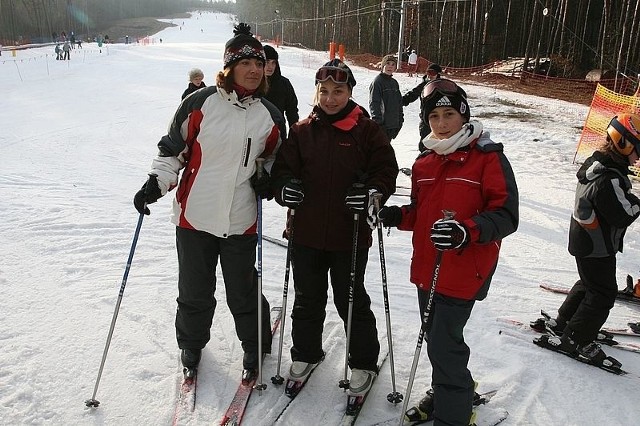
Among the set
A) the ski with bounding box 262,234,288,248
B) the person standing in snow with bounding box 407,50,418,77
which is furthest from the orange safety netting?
the person standing in snow with bounding box 407,50,418,77

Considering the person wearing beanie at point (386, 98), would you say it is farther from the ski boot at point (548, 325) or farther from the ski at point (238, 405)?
the ski at point (238, 405)

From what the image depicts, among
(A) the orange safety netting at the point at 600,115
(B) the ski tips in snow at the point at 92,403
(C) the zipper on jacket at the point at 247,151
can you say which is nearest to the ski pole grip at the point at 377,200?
(C) the zipper on jacket at the point at 247,151

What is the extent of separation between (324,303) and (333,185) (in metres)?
0.77

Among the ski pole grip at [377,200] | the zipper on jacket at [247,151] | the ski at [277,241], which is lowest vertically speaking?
the ski at [277,241]

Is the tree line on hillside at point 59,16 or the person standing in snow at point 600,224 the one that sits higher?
the tree line on hillside at point 59,16

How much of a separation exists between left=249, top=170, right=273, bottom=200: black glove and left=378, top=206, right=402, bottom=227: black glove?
67 centimetres

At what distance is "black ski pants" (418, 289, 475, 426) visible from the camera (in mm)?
2365

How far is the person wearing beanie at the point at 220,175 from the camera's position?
2.72 m

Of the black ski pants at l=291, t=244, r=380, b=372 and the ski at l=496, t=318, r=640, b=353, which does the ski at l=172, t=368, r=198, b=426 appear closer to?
Result: the black ski pants at l=291, t=244, r=380, b=372

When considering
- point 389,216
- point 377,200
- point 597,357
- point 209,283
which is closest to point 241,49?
point 377,200

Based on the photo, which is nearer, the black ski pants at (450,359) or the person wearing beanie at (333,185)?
the black ski pants at (450,359)

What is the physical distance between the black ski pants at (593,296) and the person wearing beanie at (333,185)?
1522mm

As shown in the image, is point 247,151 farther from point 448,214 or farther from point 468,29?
point 468,29

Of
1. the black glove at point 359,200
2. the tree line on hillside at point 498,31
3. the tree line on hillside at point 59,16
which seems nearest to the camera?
the black glove at point 359,200
